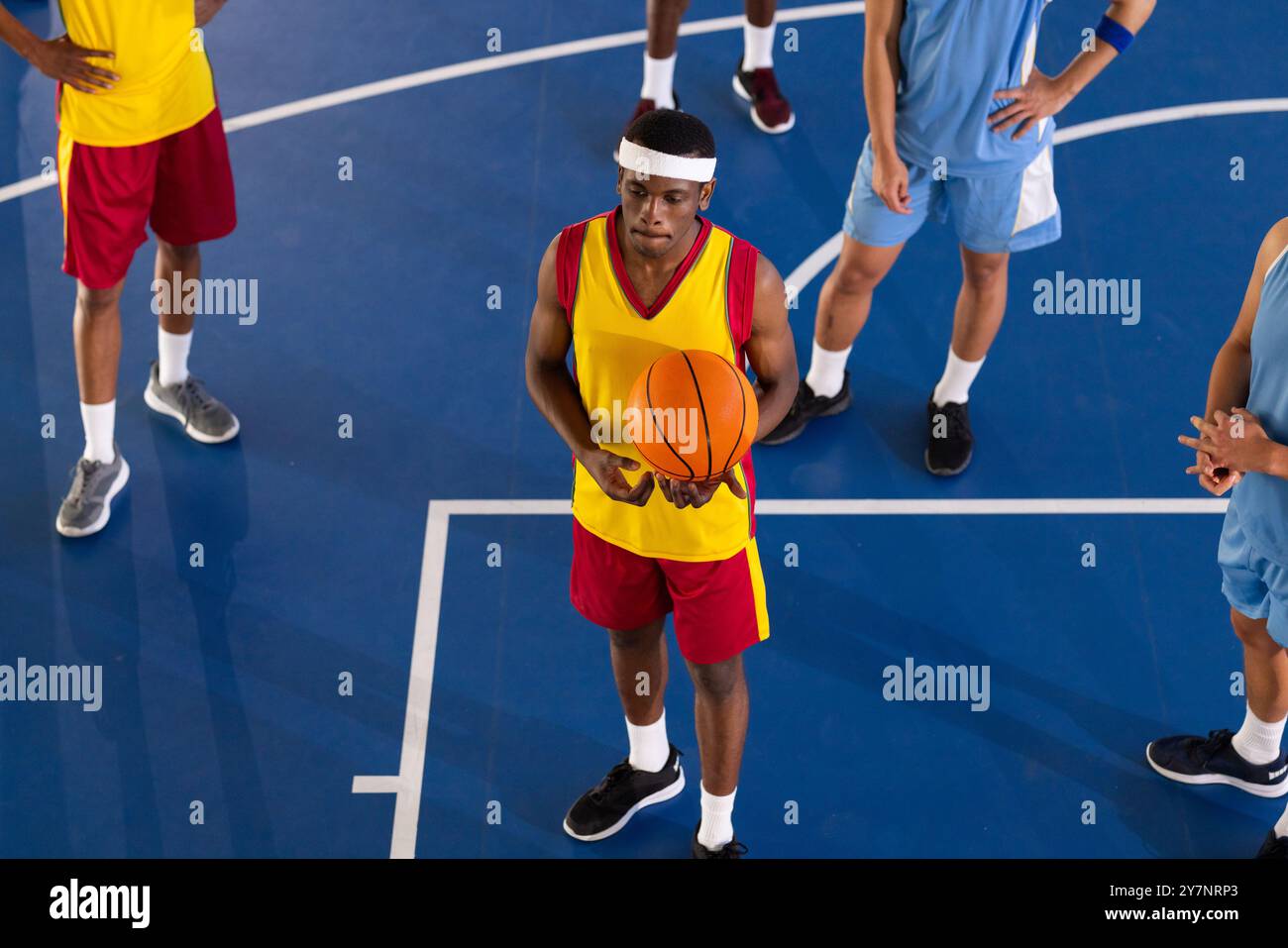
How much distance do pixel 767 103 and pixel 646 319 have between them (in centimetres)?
392

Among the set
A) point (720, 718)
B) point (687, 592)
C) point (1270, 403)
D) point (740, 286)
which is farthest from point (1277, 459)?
point (720, 718)

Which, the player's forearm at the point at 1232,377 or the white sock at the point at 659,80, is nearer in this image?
the player's forearm at the point at 1232,377

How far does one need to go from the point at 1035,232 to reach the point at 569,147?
272cm

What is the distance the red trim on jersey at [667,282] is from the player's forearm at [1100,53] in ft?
6.72

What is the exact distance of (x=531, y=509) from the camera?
579 cm

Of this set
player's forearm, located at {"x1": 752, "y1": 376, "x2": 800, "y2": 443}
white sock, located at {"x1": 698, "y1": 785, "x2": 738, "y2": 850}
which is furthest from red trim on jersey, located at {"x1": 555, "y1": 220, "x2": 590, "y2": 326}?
white sock, located at {"x1": 698, "y1": 785, "x2": 738, "y2": 850}

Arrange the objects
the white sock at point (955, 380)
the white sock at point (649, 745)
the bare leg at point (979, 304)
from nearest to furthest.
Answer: the white sock at point (649, 745)
the bare leg at point (979, 304)
the white sock at point (955, 380)

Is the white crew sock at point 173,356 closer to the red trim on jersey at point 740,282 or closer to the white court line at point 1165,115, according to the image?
the red trim on jersey at point 740,282

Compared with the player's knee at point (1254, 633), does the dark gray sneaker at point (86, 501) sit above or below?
above

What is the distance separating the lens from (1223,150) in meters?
7.19

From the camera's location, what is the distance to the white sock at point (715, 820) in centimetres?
460

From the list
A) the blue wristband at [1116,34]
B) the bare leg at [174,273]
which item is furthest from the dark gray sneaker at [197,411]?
the blue wristband at [1116,34]

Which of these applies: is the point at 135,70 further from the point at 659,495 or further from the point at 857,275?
the point at 857,275

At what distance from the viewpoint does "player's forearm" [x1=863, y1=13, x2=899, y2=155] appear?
16.8 feet
